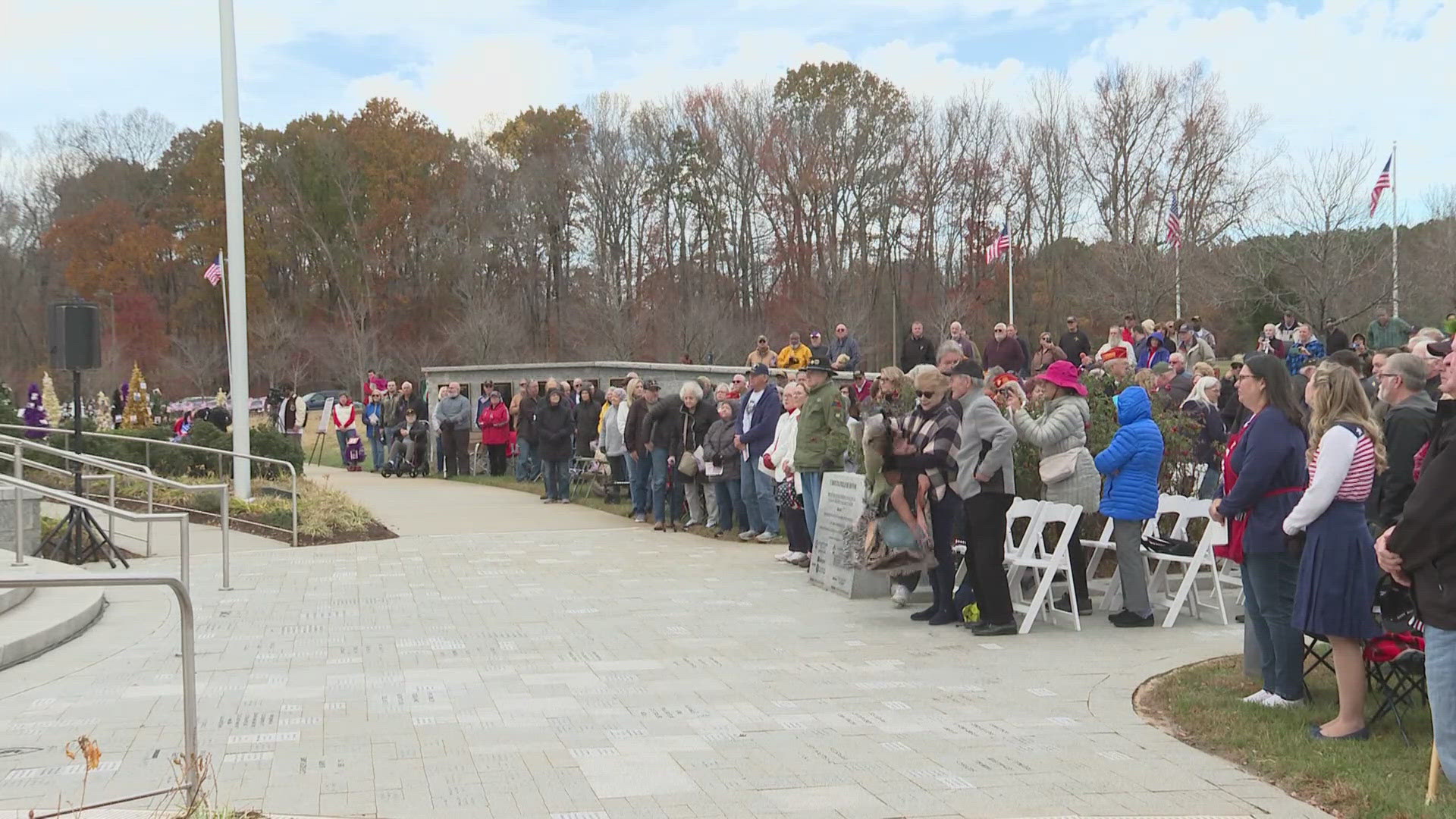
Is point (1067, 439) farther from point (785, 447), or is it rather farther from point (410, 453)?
point (410, 453)

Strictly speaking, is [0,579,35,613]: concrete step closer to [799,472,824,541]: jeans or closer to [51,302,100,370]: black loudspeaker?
[51,302,100,370]: black loudspeaker

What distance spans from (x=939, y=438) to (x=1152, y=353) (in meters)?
11.6

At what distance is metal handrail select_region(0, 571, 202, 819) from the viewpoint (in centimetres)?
498

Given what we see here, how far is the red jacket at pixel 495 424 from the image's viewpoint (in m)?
25.6

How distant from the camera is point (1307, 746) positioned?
20.0 ft

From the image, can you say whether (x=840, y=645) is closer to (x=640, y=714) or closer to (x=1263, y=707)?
(x=640, y=714)

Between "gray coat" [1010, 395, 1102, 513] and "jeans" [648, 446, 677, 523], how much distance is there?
7.36 metres

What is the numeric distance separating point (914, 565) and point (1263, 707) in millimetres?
3338

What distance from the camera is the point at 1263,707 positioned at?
6844 millimetres

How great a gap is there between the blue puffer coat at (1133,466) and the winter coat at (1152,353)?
10.0m

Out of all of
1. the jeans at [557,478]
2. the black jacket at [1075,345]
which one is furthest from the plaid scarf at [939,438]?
the black jacket at [1075,345]

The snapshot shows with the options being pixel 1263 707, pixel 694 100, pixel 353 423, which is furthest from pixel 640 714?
pixel 694 100

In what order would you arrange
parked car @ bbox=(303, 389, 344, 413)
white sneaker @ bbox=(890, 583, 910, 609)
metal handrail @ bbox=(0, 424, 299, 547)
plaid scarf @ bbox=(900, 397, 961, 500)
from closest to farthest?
plaid scarf @ bbox=(900, 397, 961, 500) → white sneaker @ bbox=(890, 583, 910, 609) → metal handrail @ bbox=(0, 424, 299, 547) → parked car @ bbox=(303, 389, 344, 413)

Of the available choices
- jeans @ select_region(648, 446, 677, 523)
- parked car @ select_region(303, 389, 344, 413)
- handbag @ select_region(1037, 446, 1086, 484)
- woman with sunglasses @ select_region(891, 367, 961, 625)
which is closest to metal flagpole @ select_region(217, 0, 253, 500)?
jeans @ select_region(648, 446, 677, 523)
